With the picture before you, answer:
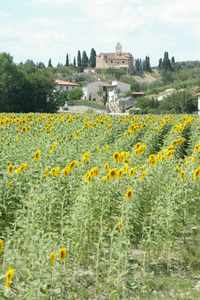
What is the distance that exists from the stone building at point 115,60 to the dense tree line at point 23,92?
4994 inches

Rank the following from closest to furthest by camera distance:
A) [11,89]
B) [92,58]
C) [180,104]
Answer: [11,89]
[180,104]
[92,58]

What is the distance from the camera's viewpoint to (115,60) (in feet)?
631

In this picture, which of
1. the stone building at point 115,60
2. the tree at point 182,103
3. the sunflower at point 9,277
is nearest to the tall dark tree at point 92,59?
the stone building at point 115,60

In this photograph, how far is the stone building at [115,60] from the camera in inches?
7323

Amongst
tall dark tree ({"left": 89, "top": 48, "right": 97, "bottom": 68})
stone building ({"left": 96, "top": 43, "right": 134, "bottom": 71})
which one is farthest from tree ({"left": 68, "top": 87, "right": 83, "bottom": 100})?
stone building ({"left": 96, "top": 43, "right": 134, "bottom": 71})

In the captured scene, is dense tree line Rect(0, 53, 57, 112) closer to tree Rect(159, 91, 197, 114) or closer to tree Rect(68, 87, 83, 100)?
tree Rect(159, 91, 197, 114)

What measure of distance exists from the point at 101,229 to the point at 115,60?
7412 inches

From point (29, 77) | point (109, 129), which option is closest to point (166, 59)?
point (29, 77)

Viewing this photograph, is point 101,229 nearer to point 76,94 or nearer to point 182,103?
point 182,103

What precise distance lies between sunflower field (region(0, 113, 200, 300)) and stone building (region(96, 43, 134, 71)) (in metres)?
177

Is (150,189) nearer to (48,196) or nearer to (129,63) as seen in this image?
(48,196)

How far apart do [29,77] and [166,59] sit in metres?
105

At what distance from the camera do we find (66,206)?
7.23m

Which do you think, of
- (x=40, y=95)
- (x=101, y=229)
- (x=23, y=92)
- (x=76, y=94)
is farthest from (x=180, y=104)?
(x=101, y=229)
